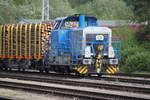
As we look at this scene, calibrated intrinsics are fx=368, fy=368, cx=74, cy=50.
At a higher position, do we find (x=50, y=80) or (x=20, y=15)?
(x=20, y=15)

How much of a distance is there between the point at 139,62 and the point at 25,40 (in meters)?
7.35

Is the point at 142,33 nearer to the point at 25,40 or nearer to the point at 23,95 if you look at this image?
the point at 25,40

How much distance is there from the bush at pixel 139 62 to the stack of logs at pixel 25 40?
6.00 metres

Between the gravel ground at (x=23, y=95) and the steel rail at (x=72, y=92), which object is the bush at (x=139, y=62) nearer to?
the steel rail at (x=72, y=92)

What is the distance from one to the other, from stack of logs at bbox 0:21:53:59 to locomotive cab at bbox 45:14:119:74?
770 millimetres

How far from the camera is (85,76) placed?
20109 millimetres

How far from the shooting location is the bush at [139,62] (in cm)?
2330

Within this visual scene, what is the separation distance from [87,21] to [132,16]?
7.34 m

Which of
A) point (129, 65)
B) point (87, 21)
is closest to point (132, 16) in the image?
point (129, 65)

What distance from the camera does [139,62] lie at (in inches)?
926

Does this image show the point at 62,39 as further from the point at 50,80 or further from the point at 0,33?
the point at 0,33

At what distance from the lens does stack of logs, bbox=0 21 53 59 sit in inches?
842

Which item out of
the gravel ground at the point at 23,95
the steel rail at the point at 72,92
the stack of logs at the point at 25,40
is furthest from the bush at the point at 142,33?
the gravel ground at the point at 23,95

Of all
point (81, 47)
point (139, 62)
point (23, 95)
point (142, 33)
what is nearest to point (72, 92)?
point (23, 95)
